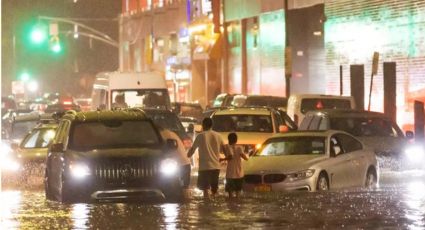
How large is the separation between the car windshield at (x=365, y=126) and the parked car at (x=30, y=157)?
6.83 metres

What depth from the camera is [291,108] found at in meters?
35.9

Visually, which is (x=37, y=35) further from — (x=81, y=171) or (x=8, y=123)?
(x=81, y=171)

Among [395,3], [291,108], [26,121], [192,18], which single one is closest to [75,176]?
[26,121]

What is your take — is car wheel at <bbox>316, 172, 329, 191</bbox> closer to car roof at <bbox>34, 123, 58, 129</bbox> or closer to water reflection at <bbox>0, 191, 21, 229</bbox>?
water reflection at <bbox>0, 191, 21, 229</bbox>

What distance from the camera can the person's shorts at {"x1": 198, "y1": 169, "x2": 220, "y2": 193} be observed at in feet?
65.5

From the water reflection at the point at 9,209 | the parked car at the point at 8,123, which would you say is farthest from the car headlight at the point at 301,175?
the parked car at the point at 8,123

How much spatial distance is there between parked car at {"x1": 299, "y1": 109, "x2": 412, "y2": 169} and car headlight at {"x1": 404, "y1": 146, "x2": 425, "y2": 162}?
0.31ft

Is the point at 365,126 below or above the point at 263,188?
above

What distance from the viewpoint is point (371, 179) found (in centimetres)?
2373

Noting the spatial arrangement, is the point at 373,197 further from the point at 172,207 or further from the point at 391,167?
the point at 391,167

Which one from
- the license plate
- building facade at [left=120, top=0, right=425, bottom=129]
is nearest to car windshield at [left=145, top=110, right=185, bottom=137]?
the license plate

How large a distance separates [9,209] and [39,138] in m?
10.8

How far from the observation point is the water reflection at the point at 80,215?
15445 mm

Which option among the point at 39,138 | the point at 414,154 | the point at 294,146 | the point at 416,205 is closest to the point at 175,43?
the point at 39,138
